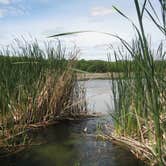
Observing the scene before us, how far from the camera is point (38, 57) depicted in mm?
7031

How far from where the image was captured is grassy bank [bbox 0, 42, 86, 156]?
6004 millimetres

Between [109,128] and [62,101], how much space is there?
1.78 metres

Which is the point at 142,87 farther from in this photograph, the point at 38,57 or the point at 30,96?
the point at 38,57

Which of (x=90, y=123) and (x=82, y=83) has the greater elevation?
(x=82, y=83)

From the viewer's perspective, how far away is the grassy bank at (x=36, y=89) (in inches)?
236

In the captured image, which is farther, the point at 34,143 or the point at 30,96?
the point at 30,96

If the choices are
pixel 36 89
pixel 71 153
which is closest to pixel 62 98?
pixel 36 89

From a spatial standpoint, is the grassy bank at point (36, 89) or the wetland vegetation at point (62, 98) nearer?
the wetland vegetation at point (62, 98)

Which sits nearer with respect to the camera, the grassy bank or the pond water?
the pond water

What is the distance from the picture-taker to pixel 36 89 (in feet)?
21.3

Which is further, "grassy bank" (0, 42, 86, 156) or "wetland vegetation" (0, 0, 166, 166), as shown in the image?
"grassy bank" (0, 42, 86, 156)

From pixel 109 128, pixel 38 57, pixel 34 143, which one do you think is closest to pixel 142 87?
pixel 109 128

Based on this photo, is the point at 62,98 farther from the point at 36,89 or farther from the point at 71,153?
the point at 71,153

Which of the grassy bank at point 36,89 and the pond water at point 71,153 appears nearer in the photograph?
the pond water at point 71,153
